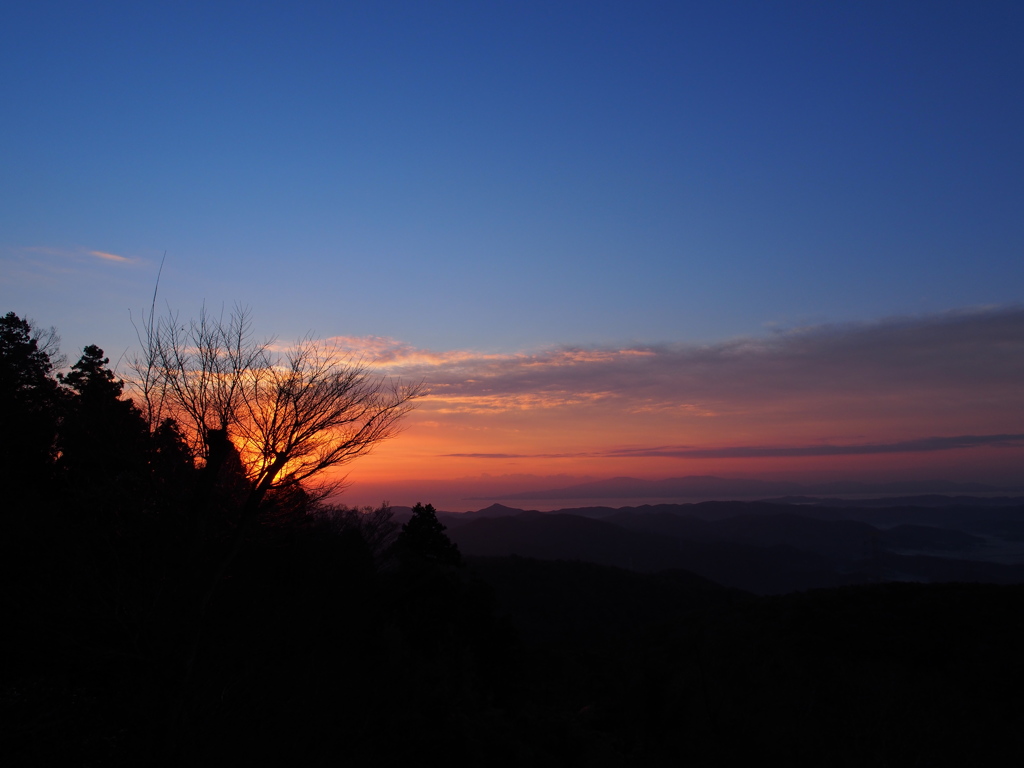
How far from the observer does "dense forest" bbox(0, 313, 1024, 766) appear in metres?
8.28

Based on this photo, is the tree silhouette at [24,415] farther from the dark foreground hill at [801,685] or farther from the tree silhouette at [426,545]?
the dark foreground hill at [801,685]

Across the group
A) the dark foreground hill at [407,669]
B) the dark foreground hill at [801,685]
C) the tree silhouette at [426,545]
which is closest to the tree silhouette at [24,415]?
the dark foreground hill at [407,669]

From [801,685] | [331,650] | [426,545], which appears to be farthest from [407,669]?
[801,685]

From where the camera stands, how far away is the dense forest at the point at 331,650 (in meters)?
8.28

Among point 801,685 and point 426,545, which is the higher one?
point 426,545

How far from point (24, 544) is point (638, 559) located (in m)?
142

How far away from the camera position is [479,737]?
40.3 ft

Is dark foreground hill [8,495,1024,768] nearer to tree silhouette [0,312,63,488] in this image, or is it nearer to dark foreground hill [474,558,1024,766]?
dark foreground hill [474,558,1024,766]

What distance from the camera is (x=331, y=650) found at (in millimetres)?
17625

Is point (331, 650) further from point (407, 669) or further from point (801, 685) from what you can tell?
point (801, 685)

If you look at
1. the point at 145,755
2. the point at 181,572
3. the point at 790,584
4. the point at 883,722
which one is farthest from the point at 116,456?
the point at 790,584

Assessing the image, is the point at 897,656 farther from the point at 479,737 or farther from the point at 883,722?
the point at 479,737

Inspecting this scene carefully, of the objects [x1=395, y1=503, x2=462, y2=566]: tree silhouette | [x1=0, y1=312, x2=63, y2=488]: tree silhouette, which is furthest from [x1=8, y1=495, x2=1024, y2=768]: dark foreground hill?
[x1=0, y1=312, x2=63, y2=488]: tree silhouette

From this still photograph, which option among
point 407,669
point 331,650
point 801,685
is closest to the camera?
point 407,669
